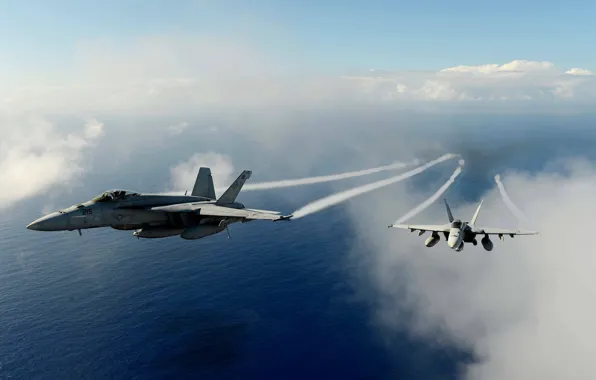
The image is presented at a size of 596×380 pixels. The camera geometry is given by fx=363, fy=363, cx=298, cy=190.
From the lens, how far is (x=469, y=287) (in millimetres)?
117188

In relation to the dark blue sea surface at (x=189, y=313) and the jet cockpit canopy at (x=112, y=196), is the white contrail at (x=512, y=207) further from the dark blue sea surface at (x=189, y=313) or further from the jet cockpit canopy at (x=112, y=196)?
the jet cockpit canopy at (x=112, y=196)

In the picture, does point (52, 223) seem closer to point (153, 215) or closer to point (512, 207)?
point (153, 215)

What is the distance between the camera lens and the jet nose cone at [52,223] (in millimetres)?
45000

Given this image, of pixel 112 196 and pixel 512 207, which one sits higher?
pixel 112 196

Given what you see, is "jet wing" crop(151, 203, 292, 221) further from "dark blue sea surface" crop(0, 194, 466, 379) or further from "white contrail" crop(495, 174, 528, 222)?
"white contrail" crop(495, 174, 528, 222)

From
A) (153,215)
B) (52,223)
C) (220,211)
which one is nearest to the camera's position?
(52,223)

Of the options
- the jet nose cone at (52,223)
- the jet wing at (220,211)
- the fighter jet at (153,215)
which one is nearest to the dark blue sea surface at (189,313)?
the fighter jet at (153,215)

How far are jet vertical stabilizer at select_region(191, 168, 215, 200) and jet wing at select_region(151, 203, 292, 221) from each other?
8.93 meters

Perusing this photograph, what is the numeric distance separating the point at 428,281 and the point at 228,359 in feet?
226

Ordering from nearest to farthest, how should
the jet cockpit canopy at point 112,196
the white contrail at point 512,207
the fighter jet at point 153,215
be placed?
1. the fighter jet at point 153,215
2. the jet cockpit canopy at point 112,196
3. the white contrail at point 512,207

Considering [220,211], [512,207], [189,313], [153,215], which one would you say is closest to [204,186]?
[153,215]

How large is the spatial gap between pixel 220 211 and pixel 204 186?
14.7 meters

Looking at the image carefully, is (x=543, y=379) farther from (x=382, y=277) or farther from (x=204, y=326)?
(x=204, y=326)

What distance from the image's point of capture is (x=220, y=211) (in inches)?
Answer: 2069
